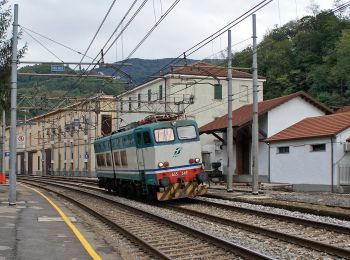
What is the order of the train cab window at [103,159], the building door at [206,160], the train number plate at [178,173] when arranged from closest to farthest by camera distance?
the train number plate at [178,173] → the train cab window at [103,159] → the building door at [206,160]

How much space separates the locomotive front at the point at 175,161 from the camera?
21828 millimetres

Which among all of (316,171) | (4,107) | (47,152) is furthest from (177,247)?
(47,152)

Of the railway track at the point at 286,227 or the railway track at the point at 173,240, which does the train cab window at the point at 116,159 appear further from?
the railway track at the point at 173,240

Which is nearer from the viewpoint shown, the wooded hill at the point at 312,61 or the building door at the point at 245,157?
the building door at the point at 245,157

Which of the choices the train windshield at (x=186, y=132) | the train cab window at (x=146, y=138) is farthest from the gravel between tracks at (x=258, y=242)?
the train windshield at (x=186, y=132)

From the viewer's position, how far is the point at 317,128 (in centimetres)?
3266

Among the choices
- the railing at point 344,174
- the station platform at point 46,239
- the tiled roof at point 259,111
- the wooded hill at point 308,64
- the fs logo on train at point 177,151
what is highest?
the wooded hill at point 308,64

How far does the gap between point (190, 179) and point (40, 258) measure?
13378 millimetres

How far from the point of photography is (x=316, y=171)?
3122 cm

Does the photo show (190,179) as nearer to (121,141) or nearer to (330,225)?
(121,141)

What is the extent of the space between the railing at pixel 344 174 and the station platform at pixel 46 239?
58.7 feet

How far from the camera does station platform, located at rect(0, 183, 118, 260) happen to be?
9719 millimetres

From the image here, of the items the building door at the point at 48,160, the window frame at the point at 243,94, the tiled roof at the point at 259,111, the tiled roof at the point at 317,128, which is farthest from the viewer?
the building door at the point at 48,160

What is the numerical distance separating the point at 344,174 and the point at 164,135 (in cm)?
1219
